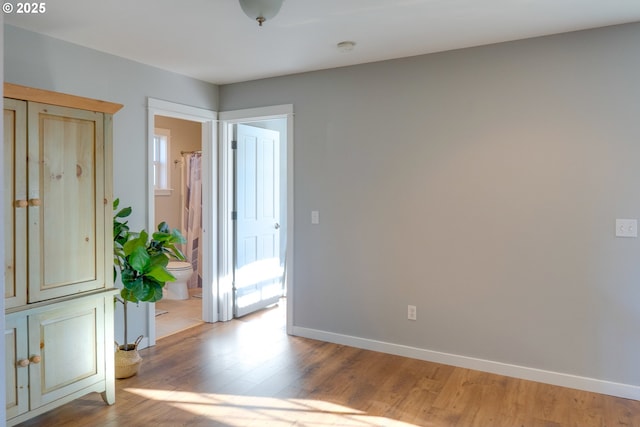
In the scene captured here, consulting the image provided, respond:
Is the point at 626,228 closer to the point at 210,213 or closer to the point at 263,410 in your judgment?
the point at 263,410

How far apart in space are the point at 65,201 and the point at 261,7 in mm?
1508

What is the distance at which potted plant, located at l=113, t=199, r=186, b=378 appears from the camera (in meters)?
2.79

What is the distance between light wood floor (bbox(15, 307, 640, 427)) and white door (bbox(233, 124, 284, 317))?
1061 millimetres

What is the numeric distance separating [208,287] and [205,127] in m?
1.58

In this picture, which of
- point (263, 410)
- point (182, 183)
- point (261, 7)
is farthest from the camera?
point (182, 183)

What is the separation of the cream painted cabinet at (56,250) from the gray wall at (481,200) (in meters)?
1.74

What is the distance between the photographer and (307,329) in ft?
13.0

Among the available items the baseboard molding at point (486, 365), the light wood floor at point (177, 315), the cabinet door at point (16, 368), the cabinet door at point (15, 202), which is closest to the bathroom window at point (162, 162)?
the light wood floor at point (177, 315)

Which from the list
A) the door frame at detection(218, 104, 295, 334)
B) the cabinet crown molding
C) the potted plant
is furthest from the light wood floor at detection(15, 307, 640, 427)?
the cabinet crown molding

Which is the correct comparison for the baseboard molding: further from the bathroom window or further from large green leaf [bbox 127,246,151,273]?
the bathroom window

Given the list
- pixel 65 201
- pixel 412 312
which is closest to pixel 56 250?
pixel 65 201

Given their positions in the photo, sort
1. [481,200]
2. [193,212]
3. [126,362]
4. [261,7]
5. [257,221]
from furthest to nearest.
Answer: [193,212]
[257,221]
[481,200]
[126,362]
[261,7]

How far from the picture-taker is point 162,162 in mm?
5867

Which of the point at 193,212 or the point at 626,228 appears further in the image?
the point at 193,212
